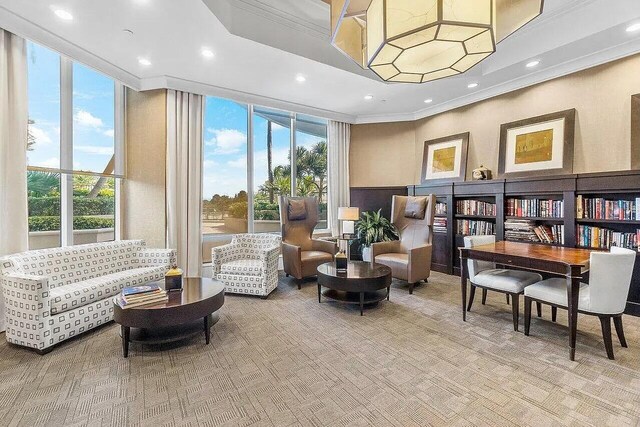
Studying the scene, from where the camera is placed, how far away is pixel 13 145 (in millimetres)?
3012

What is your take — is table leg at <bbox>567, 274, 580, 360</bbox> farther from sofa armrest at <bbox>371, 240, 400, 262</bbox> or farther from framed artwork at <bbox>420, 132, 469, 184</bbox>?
framed artwork at <bbox>420, 132, 469, 184</bbox>

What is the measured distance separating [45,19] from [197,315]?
3271 mm

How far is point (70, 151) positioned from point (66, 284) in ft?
5.64

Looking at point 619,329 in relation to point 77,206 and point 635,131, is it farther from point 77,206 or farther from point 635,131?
point 77,206

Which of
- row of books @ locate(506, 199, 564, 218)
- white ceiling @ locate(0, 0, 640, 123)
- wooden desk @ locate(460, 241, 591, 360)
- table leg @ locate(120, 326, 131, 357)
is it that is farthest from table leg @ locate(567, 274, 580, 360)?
table leg @ locate(120, 326, 131, 357)

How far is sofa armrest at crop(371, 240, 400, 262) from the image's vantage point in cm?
450

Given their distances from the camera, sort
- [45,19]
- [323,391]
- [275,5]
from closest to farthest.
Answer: [323,391] → [45,19] → [275,5]

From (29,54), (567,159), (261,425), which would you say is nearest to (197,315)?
(261,425)

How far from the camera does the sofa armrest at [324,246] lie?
Result: 4793mm

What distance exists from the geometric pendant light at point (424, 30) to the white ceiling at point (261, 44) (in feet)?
4.57

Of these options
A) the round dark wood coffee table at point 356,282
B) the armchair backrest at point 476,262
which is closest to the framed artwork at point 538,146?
the armchair backrest at point 476,262

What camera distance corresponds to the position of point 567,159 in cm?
391

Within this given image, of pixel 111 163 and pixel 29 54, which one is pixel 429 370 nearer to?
pixel 111 163

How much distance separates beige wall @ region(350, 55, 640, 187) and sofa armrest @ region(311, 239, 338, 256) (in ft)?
6.52
